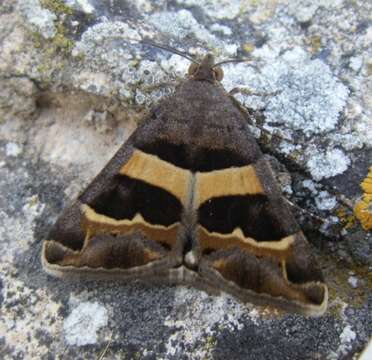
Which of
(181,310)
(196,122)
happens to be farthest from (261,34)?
(181,310)

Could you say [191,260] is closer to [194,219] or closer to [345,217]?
[194,219]

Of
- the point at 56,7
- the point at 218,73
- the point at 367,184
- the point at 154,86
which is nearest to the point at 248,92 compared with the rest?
the point at 218,73

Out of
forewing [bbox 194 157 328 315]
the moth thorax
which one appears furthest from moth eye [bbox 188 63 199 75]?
the moth thorax

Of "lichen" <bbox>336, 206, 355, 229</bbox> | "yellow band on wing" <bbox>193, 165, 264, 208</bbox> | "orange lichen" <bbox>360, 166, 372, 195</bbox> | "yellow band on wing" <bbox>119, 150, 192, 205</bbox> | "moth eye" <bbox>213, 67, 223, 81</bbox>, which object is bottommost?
"yellow band on wing" <bbox>119, 150, 192, 205</bbox>

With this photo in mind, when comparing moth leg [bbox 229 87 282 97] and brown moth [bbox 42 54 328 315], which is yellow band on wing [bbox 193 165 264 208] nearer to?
brown moth [bbox 42 54 328 315]

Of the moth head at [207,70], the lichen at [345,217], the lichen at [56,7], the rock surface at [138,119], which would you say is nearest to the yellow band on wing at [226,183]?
the rock surface at [138,119]

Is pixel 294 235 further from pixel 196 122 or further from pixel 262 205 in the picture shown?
pixel 196 122
